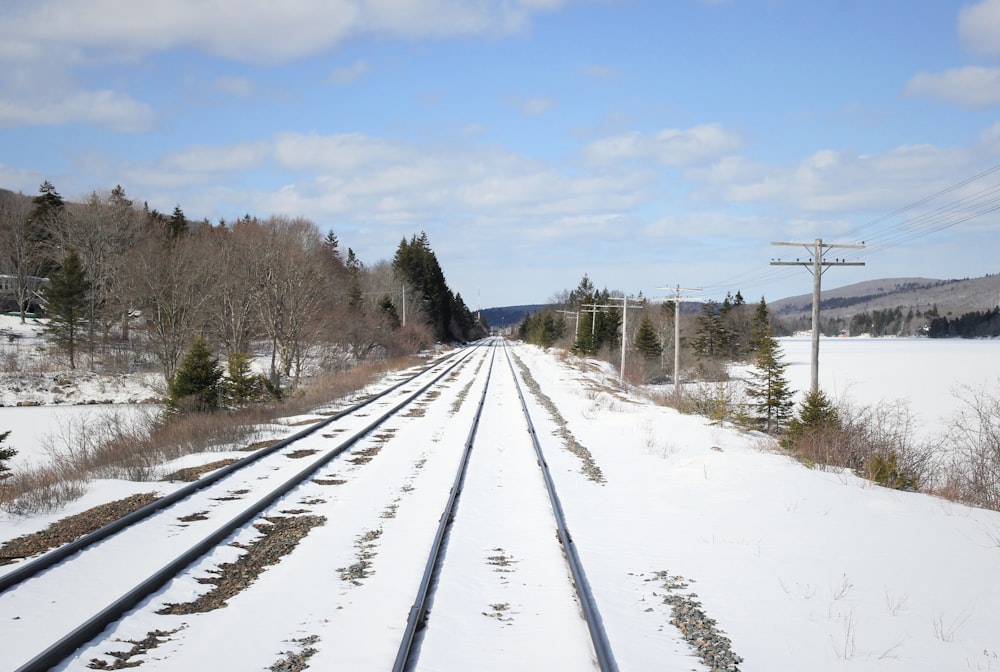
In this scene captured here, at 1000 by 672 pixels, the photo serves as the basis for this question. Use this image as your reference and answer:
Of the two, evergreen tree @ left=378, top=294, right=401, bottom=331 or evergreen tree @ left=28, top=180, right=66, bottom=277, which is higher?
evergreen tree @ left=28, top=180, right=66, bottom=277

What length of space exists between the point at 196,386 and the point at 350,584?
15.9 metres

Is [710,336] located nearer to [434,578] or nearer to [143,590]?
[434,578]

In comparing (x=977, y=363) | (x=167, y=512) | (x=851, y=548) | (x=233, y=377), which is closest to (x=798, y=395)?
(x=977, y=363)

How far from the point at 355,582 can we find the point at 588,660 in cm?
253

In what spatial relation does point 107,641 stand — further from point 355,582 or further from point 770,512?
point 770,512

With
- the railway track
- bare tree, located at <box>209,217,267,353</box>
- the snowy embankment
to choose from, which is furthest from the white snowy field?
bare tree, located at <box>209,217,267,353</box>

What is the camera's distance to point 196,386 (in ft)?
66.1

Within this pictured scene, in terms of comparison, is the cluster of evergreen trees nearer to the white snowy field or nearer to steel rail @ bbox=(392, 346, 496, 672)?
the white snowy field

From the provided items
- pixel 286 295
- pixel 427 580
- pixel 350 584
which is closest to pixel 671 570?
pixel 427 580

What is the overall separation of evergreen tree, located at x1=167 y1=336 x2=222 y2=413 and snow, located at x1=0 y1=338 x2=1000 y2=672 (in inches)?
371

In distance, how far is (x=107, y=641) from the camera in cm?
505

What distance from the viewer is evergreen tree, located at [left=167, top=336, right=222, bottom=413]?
64.7 ft

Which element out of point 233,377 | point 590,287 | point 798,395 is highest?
point 590,287

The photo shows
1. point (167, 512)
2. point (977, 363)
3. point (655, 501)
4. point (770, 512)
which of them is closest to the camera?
point (167, 512)
